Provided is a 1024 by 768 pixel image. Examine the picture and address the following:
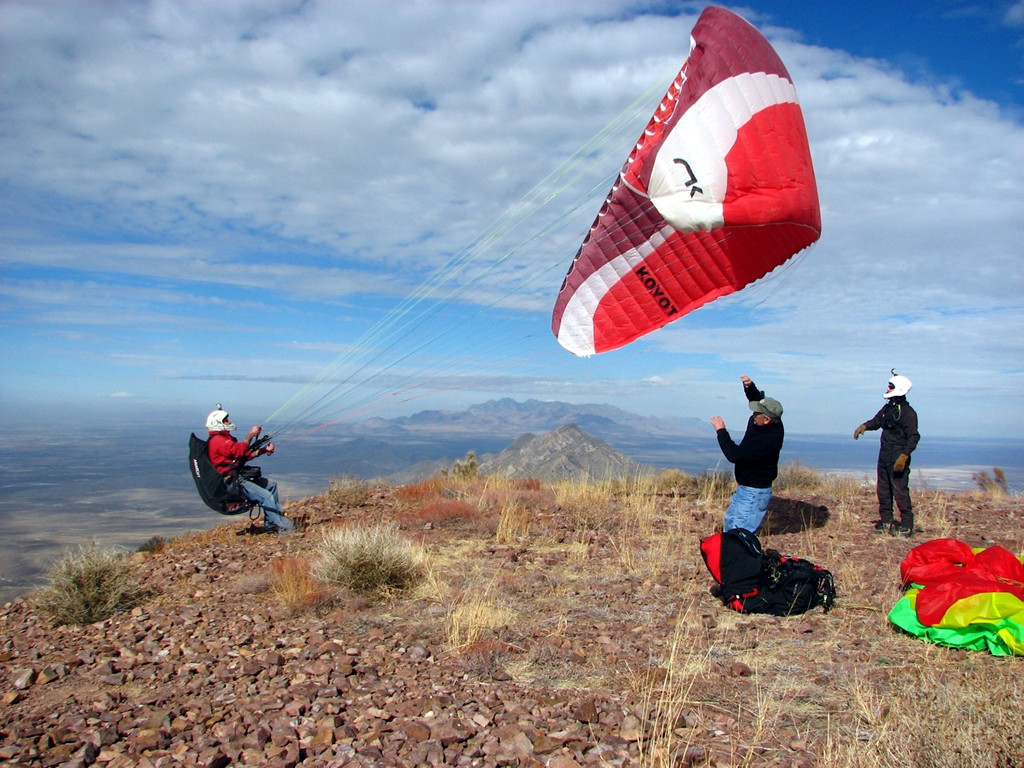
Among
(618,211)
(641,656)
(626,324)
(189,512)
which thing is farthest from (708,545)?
(189,512)

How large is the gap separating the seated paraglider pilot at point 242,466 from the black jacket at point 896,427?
294 inches

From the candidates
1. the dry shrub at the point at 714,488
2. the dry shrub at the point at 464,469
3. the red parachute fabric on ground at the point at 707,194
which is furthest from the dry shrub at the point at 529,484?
the red parachute fabric on ground at the point at 707,194

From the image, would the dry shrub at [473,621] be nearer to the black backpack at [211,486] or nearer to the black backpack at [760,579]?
the black backpack at [760,579]

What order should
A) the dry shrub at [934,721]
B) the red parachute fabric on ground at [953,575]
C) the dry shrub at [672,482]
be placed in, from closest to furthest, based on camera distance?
the dry shrub at [934,721] < the red parachute fabric on ground at [953,575] < the dry shrub at [672,482]

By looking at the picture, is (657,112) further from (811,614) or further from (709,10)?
(811,614)

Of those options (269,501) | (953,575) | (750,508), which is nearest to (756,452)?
(750,508)

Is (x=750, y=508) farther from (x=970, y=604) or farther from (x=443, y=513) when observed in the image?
(x=443, y=513)

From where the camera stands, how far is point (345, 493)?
10391 millimetres

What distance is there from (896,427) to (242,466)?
26.5 feet

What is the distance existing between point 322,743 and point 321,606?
86.1 inches

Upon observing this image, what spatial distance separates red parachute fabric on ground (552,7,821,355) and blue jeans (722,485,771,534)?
2118 millimetres

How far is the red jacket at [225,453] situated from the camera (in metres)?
8.08

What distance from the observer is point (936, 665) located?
A: 4004 mm

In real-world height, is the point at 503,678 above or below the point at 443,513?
below
